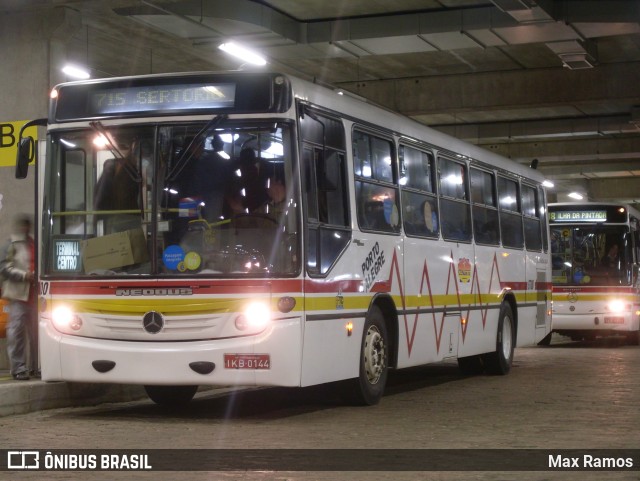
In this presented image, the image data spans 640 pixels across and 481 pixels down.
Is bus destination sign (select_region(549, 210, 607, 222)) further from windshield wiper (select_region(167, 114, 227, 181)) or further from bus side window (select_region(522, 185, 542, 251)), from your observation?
windshield wiper (select_region(167, 114, 227, 181))

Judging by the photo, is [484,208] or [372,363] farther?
[484,208]

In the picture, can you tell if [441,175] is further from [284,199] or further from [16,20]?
[16,20]

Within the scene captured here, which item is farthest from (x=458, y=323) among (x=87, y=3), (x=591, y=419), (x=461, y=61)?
(x=461, y=61)

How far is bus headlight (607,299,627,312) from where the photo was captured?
25656 mm

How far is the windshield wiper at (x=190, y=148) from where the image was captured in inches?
428

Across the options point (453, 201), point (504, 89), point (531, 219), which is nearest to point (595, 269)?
point (504, 89)

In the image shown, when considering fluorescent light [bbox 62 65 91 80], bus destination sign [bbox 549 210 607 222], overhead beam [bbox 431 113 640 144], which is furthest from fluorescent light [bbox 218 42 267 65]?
overhead beam [bbox 431 113 640 144]

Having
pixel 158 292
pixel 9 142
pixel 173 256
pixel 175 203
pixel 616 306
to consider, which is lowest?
pixel 616 306

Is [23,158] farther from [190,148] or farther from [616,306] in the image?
[616,306]

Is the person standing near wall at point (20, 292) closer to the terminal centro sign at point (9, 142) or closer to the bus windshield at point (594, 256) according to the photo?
the terminal centro sign at point (9, 142)

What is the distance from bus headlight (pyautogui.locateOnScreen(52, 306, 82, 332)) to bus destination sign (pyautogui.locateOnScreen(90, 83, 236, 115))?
1.86 m

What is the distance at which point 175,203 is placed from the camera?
1091cm

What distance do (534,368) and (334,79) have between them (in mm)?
10837

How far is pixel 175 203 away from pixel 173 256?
47 cm
